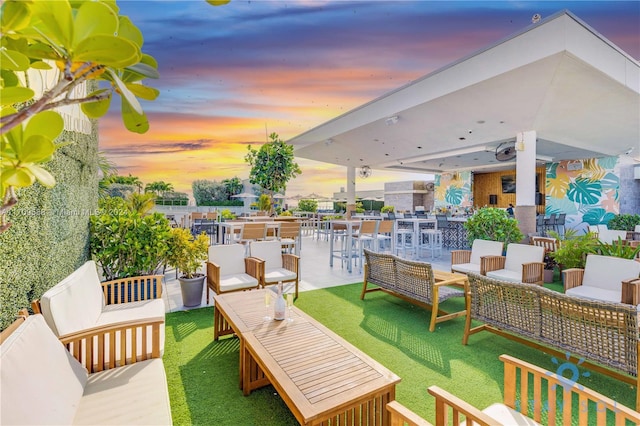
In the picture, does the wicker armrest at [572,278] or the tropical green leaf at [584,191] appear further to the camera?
the tropical green leaf at [584,191]

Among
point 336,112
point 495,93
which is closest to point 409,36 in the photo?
point 495,93

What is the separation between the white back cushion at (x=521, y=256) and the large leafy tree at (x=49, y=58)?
502 centimetres

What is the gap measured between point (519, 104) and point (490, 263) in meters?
4.44

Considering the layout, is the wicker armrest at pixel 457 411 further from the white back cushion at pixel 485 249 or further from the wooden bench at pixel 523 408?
the white back cushion at pixel 485 249

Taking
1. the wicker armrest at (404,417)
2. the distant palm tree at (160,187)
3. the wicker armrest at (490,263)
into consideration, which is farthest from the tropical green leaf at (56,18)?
the distant palm tree at (160,187)

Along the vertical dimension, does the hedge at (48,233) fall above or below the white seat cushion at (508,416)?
above

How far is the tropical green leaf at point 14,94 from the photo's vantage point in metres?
0.63

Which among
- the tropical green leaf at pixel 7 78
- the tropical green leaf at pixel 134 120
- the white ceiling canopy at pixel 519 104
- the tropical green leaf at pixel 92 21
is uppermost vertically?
the white ceiling canopy at pixel 519 104

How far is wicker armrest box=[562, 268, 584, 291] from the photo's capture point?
140 inches

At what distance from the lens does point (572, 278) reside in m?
3.60

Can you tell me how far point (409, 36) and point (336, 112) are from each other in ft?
15.1

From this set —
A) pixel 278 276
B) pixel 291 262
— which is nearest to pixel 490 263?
pixel 291 262

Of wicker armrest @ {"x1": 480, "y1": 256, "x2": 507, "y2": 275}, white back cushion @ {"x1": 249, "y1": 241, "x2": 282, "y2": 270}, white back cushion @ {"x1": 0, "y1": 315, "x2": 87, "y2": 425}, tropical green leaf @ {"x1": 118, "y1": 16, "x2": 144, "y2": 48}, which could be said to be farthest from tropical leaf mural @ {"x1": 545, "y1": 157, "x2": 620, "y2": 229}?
white back cushion @ {"x1": 0, "y1": 315, "x2": 87, "y2": 425}

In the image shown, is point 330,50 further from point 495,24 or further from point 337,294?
point 337,294
